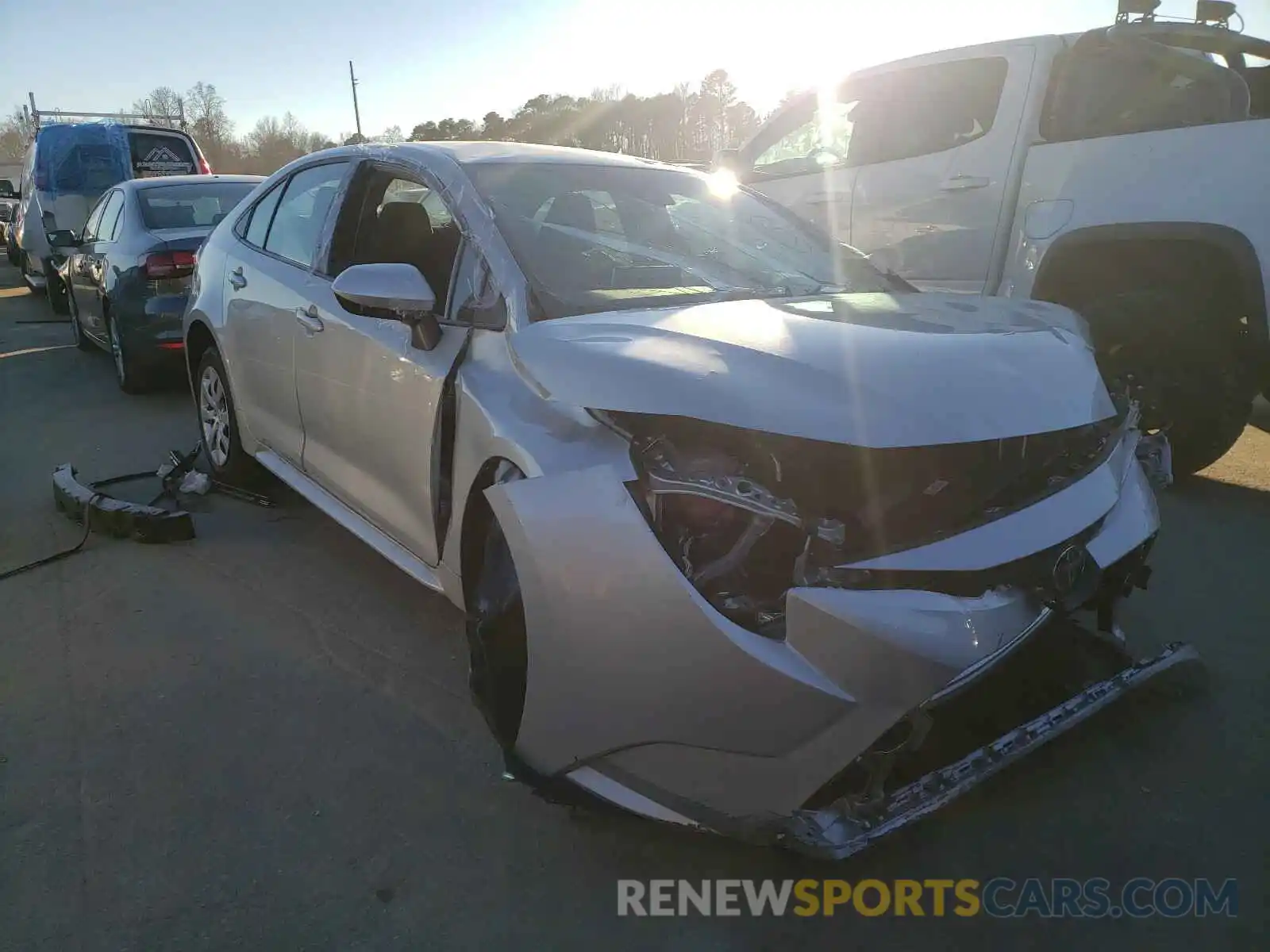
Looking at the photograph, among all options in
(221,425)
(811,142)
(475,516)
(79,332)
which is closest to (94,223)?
(79,332)

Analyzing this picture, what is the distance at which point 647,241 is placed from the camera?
3129mm

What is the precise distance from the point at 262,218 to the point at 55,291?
1045 cm

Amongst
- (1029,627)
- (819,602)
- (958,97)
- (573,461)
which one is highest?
(958,97)

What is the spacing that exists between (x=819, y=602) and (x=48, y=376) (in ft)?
28.2

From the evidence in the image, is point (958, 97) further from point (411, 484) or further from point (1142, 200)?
point (411, 484)

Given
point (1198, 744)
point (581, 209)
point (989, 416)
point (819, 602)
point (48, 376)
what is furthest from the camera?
point (48, 376)

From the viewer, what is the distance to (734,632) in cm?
178

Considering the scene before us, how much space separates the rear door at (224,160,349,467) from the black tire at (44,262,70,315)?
9.88m

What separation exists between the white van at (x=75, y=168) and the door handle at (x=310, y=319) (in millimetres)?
10817

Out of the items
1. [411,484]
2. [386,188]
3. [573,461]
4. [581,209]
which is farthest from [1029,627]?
[386,188]

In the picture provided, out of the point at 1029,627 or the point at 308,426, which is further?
the point at 308,426

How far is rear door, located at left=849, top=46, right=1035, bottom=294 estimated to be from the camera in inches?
188

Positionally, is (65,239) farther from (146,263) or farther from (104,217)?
(146,263)

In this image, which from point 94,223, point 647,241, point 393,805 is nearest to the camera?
point 393,805
